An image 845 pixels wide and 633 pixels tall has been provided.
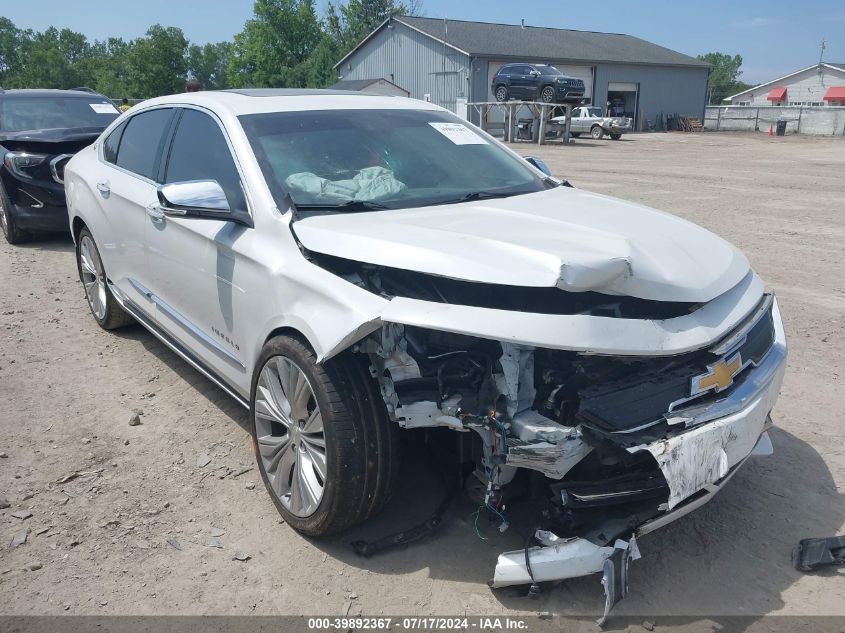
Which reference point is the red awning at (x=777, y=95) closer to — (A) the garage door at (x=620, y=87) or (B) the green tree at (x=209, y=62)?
(A) the garage door at (x=620, y=87)

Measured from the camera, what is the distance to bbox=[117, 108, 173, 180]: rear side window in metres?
4.31

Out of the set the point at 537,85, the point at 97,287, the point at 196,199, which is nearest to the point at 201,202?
the point at 196,199

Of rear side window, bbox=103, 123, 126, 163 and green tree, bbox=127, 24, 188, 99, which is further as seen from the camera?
green tree, bbox=127, 24, 188, 99

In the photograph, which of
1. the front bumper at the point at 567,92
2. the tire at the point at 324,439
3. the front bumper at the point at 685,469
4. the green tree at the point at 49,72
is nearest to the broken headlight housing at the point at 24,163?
the tire at the point at 324,439

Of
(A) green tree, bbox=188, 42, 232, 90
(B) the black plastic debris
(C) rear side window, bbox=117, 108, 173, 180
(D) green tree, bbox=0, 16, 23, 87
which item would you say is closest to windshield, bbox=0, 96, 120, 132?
(C) rear side window, bbox=117, 108, 173, 180

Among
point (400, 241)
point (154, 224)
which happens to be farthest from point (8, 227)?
point (400, 241)

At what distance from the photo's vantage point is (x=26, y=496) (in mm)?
3359

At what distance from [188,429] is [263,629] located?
1.72m

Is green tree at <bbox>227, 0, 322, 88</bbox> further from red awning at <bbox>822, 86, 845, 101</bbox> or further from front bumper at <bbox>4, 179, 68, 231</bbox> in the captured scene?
front bumper at <bbox>4, 179, 68, 231</bbox>

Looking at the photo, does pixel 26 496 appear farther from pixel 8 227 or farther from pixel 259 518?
pixel 8 227

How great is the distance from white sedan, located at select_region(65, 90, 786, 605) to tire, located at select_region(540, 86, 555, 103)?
2830cm

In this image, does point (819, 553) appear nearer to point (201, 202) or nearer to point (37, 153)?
point (201, 202)

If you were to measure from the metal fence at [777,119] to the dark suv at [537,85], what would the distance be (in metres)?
19.0

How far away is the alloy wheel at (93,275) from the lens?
206 inches
